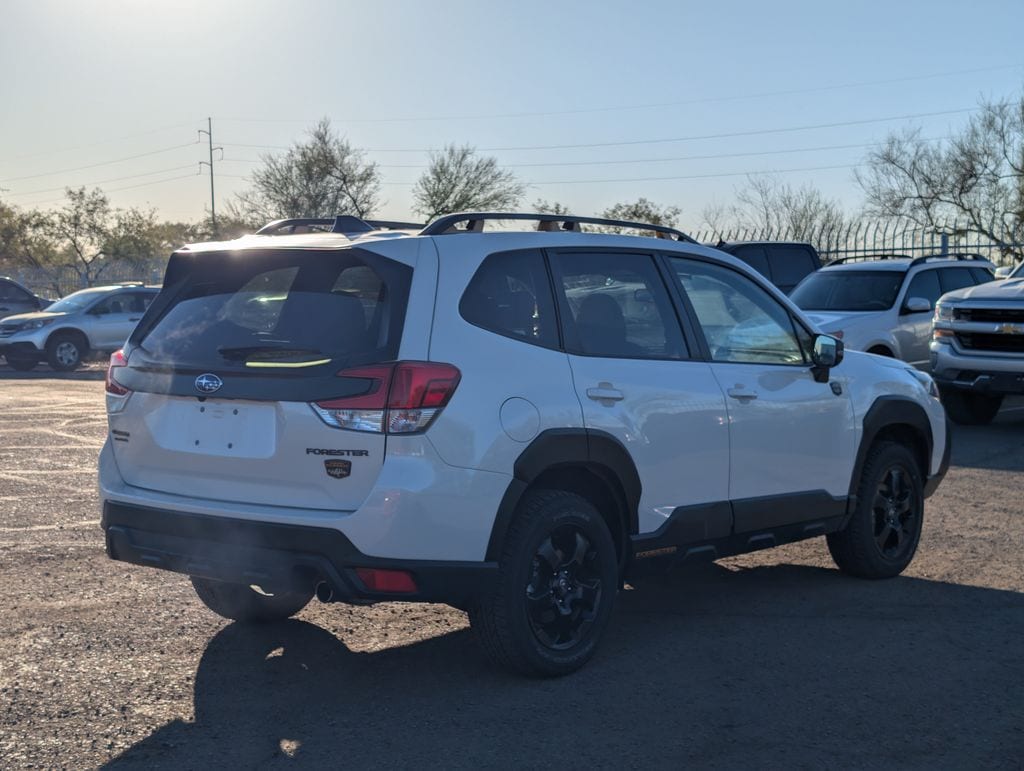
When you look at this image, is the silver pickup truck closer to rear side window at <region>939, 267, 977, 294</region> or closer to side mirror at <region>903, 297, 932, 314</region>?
side mirror at <region>903, 297, 932, 314</region>

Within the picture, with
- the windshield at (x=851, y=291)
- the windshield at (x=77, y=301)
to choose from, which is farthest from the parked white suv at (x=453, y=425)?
the windshield at (x=77, y=301)

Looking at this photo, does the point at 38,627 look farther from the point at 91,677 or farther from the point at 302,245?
the point at 302,245

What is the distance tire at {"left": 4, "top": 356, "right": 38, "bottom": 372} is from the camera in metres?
23.9

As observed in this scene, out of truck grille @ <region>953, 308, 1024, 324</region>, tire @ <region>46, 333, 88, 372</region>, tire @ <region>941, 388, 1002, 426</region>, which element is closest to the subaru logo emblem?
truck grille @ <region>953, 308, 1024, 324</region>

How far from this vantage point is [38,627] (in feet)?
19.1

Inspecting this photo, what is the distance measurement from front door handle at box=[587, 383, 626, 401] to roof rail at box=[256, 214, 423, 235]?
1220 mm

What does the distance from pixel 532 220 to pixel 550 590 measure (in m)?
1.58

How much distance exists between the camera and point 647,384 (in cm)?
548

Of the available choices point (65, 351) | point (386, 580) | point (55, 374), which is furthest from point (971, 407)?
point (65, 351)

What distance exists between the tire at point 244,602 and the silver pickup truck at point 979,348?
943 cm

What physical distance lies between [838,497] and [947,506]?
302 cm

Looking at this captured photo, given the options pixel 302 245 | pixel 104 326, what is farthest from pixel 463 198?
pixel 302 245

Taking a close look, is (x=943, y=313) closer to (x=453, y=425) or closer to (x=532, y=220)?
(x=532, y=220)

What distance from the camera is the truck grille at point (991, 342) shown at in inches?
521
